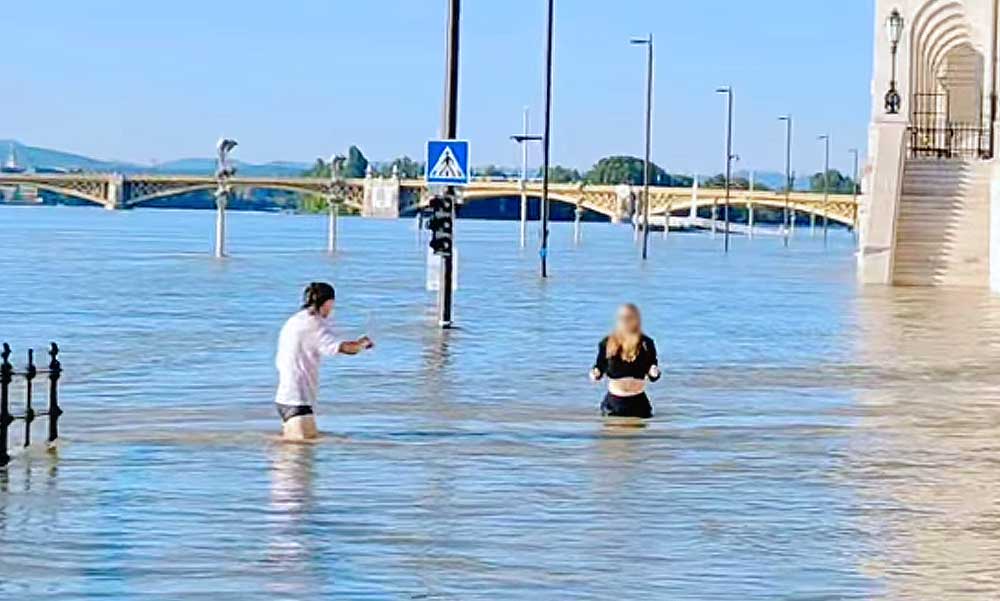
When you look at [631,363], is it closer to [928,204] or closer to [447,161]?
[447,161]

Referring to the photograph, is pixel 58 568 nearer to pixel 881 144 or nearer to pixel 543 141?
pixel 881 144

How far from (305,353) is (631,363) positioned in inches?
119

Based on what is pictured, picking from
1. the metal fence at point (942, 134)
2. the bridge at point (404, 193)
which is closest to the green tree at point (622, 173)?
the bridge at point (404, 193)

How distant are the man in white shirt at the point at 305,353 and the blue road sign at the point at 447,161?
12.9 m

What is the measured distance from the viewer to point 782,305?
145 ft

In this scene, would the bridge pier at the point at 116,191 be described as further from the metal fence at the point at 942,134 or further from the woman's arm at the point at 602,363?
the woman's arm at the point at 602,363

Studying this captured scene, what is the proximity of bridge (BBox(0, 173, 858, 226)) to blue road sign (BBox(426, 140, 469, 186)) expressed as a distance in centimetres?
11185

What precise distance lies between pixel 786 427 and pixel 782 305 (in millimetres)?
25639

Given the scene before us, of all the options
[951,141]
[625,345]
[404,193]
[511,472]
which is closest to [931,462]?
[625,345]

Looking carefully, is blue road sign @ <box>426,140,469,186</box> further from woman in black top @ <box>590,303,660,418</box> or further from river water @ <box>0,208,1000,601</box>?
woman in black top @ <box>590,303,660,418</box>

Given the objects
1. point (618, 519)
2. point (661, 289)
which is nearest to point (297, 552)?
point (618, 519)

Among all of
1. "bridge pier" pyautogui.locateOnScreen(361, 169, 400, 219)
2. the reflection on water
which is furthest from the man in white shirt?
"bridge pier" pyautogui.locateOnScreen(361, 169, 400, 219)

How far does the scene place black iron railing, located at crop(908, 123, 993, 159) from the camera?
61.8 meters

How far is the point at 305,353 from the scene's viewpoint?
655 inches
